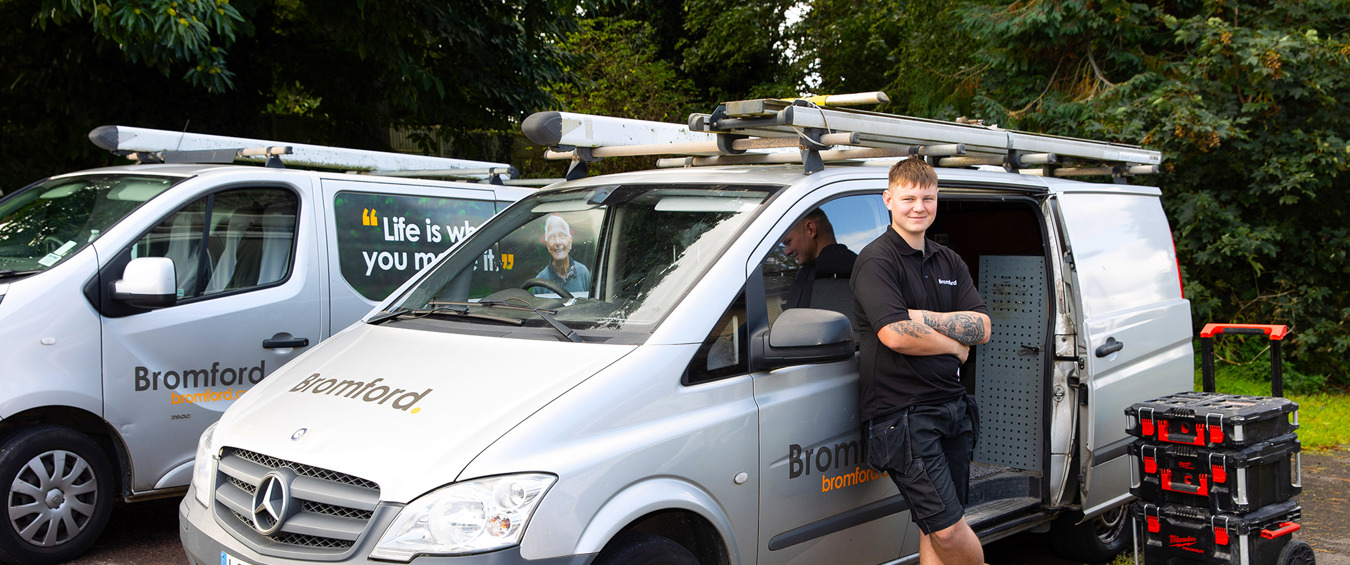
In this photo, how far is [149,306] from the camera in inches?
198

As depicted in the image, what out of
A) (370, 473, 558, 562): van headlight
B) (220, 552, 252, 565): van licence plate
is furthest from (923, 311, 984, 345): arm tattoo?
(220, 552, 252, 565): van licence plate

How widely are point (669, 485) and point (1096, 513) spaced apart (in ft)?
9.34

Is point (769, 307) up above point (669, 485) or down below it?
above

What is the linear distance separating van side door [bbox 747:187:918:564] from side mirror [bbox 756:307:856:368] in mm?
99

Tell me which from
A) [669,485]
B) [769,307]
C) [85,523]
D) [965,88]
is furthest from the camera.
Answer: [965,88]

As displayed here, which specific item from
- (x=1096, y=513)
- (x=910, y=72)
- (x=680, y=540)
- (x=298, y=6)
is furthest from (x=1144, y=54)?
(x=680, y=540)

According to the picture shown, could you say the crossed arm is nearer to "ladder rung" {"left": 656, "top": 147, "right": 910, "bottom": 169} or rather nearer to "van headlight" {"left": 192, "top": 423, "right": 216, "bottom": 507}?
"ladder rung" {"left": 656, "top": 147, "right": 910, "bottom": 169}

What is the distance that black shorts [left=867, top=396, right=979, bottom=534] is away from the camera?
3.58m

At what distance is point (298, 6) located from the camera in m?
10.6

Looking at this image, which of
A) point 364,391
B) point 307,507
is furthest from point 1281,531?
point 307,507

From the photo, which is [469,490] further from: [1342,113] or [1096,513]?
[1342,113]

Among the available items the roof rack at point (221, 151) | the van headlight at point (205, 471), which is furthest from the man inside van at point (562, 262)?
the roof rack at point (221, 151)

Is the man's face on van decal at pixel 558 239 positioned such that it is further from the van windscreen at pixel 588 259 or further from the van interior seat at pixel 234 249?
the van interior seat at pixel 234 249

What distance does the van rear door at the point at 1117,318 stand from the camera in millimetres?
4773
